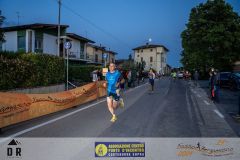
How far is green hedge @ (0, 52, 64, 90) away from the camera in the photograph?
659 inches

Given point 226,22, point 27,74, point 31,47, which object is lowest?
point 27,74

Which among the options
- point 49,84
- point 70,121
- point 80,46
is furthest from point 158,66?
point 70,121

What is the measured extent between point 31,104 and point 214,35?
3253cm

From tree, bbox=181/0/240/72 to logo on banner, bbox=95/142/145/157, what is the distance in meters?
33.3

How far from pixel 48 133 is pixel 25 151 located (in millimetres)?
1973

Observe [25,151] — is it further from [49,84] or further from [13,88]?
[49,84]

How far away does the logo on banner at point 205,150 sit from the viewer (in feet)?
20.3

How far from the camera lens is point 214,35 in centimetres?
3872

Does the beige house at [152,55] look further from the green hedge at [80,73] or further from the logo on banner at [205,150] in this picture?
the logo on banner at [205,150]

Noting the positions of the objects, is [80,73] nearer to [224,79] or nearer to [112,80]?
[224,79]

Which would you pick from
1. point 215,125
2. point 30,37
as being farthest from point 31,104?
point 30,37

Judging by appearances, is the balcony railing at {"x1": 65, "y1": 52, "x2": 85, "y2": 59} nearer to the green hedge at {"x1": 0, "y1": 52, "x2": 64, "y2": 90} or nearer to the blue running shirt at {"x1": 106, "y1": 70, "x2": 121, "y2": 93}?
the green hedge at {"x1": 0, "y1": 52, "x2": 64, "y2": 90}

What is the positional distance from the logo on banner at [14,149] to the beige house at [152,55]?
10101 centimetres

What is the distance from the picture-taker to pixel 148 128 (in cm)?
892
